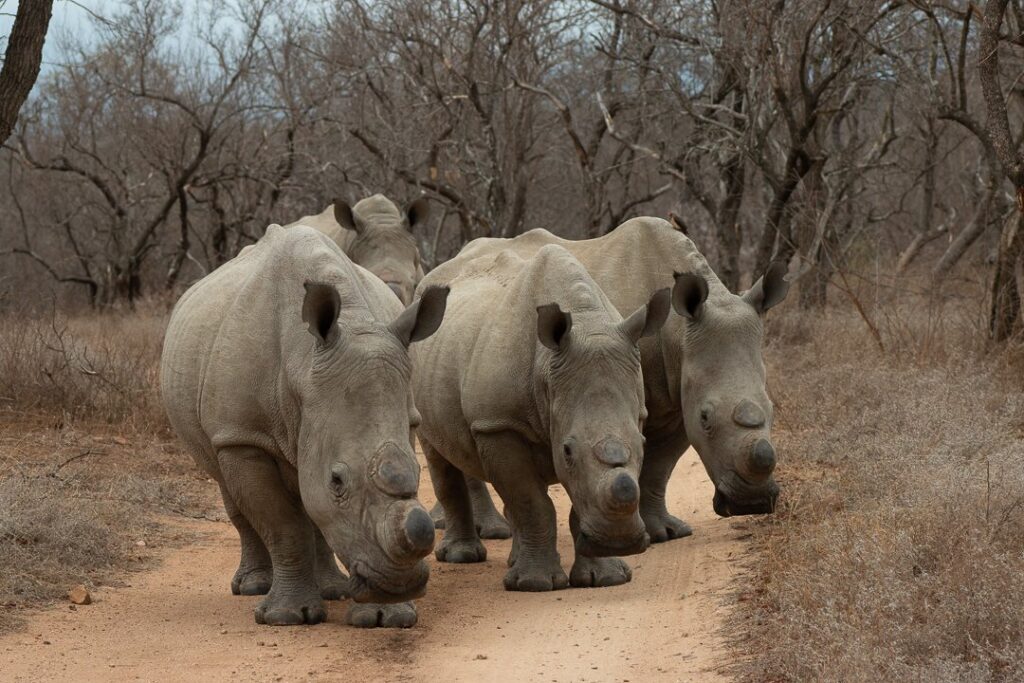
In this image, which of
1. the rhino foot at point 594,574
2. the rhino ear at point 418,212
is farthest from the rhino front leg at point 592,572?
the rhino ear at point 418,212

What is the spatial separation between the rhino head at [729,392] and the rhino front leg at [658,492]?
70 centimetres

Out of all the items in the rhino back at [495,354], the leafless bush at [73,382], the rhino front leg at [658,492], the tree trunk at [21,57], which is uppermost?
the tree trunk at [21,57]

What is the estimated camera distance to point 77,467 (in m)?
10.1

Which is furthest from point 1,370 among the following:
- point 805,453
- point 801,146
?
point 801,146

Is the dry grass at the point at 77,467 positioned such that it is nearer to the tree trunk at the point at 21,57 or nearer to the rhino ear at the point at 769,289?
the tree trunk at the point at 21,57

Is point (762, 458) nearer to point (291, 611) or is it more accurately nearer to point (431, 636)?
point (431, 636)

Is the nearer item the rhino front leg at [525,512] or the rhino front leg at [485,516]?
the rhino front leg at [525,512]

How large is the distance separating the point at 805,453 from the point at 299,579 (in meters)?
4.39

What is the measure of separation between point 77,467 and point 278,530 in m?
3.97

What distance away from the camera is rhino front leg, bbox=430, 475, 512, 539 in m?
9.52

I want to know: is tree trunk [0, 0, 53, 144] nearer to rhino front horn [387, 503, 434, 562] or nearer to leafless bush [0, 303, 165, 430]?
leafless bush [0, 303, 165, 430]

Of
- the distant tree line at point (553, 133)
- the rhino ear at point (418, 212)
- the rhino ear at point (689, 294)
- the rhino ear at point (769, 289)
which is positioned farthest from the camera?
the distant tree line at point (553, 133)

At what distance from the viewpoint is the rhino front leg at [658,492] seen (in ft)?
28.6

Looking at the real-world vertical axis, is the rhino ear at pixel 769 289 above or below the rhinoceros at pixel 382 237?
below
